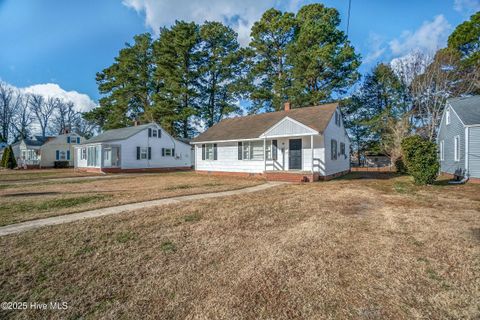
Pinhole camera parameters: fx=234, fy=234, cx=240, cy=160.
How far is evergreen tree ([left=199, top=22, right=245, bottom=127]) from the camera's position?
3416 centimetres

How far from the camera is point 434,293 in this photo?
2.74 m

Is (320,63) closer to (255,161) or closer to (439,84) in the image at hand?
(439,84)

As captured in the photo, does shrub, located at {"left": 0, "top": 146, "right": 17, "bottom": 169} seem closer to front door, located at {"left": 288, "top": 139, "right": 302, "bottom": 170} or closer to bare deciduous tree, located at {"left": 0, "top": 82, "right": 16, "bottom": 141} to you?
bare deciduous tree, located at {"left": 0, "top": 82, "right": 16, "bottom": 141}

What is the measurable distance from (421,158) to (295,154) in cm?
631

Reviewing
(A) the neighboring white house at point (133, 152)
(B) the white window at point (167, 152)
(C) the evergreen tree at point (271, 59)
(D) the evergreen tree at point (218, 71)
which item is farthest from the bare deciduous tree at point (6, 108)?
(C) the evergreen tree at point (271, 59)

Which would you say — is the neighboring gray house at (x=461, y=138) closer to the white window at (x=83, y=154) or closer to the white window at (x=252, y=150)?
the white window at (x=252, y=150)

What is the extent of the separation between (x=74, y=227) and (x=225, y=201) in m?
4.12

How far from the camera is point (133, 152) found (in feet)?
76.4

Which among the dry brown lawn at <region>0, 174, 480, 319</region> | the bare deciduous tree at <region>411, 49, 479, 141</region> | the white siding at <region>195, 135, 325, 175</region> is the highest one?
the bare deciduous tree at <region>411, 49, 479, 141</region>

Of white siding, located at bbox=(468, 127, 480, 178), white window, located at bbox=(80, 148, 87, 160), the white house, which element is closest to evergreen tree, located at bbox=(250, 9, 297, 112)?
the white house

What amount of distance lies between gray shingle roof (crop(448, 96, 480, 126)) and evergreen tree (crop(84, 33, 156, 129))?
114 feet

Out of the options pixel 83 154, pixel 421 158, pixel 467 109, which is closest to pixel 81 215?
pixel 421 158

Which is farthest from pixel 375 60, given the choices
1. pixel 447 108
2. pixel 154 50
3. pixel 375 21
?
pixel 154 50

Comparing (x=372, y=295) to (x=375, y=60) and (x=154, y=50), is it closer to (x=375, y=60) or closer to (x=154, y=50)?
(x=375, y=60)
